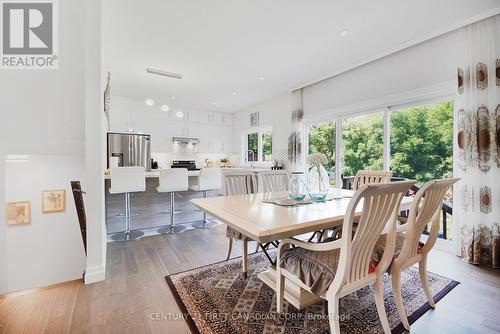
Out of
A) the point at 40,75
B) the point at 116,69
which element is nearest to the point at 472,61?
the point at 40,75

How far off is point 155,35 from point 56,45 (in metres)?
1.04

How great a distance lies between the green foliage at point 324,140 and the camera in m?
4.33

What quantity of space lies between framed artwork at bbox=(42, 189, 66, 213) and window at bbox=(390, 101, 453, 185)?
4.43m

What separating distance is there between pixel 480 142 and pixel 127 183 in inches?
166

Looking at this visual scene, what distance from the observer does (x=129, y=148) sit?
556 cm

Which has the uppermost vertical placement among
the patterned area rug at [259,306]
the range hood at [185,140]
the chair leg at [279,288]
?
the range hood at [185,140]

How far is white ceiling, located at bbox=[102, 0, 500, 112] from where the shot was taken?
224 centimetres

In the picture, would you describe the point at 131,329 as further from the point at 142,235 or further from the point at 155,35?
the point at 155,35

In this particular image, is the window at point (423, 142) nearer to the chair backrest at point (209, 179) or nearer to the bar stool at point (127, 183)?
the chair backrest at point (209, 179)

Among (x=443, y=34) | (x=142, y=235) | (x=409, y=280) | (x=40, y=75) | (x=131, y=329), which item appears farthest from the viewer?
(x=142, y=235)

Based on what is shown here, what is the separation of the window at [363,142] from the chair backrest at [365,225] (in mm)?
2593

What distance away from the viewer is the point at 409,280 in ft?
6.64

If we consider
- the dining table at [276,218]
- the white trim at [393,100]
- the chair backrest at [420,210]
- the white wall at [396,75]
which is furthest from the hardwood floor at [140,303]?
the white wall at [396,75]

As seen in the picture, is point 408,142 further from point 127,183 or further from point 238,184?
point 127,183
